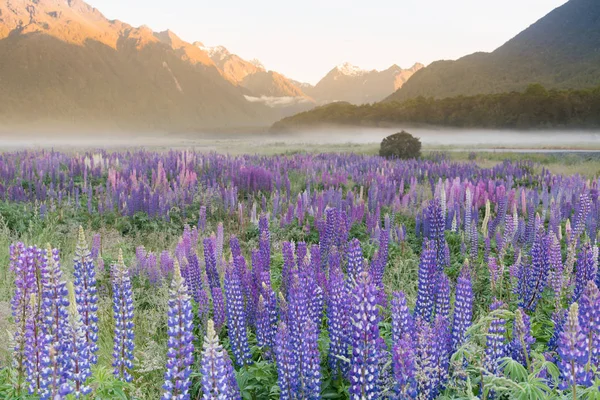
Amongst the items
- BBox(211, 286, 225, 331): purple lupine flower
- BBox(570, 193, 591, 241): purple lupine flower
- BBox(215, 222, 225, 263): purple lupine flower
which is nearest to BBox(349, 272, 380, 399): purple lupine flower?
BBox(211, 286, 225, 331): purple lupine flower

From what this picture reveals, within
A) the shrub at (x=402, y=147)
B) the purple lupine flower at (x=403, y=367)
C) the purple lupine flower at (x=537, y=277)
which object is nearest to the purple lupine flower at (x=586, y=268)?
the purple lupine flower at (x=537, y=277)

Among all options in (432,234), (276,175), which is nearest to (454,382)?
(432,234)

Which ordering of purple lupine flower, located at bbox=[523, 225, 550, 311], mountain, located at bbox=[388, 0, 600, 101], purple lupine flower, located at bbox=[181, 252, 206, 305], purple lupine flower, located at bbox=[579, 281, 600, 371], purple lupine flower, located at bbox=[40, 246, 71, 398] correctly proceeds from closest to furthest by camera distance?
purple lupine flower, located at bbox=[579, 281, 600, 371] → purple lupine flower, located at bbox=[40, 246, 71, 398] → purple lupine flower, located at bbox=[523, 225, 550, 311] → purple lupine flower, located at bbox=[181, 252, 206, 305] → mountain, located at bbox=[388, 0, 600, 101]

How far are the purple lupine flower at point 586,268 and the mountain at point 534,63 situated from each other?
12551 centimetres

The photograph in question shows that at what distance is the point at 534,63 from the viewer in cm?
14400

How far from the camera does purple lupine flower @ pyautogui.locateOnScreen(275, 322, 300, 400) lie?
8.52 feet

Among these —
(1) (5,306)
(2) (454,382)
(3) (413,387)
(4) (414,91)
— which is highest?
(4) (414,91)

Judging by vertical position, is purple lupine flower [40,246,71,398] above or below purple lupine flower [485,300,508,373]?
above

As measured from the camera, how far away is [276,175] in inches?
506

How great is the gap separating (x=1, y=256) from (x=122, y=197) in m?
3.16

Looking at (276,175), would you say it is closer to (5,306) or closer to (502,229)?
(502,229)

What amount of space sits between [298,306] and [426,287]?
4.62 feet

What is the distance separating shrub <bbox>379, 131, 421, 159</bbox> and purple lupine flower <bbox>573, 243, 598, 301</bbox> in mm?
17678

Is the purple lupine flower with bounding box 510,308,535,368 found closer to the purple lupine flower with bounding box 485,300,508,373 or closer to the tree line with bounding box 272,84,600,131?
the purple lupine flower with bounding box 485,300,508,373
